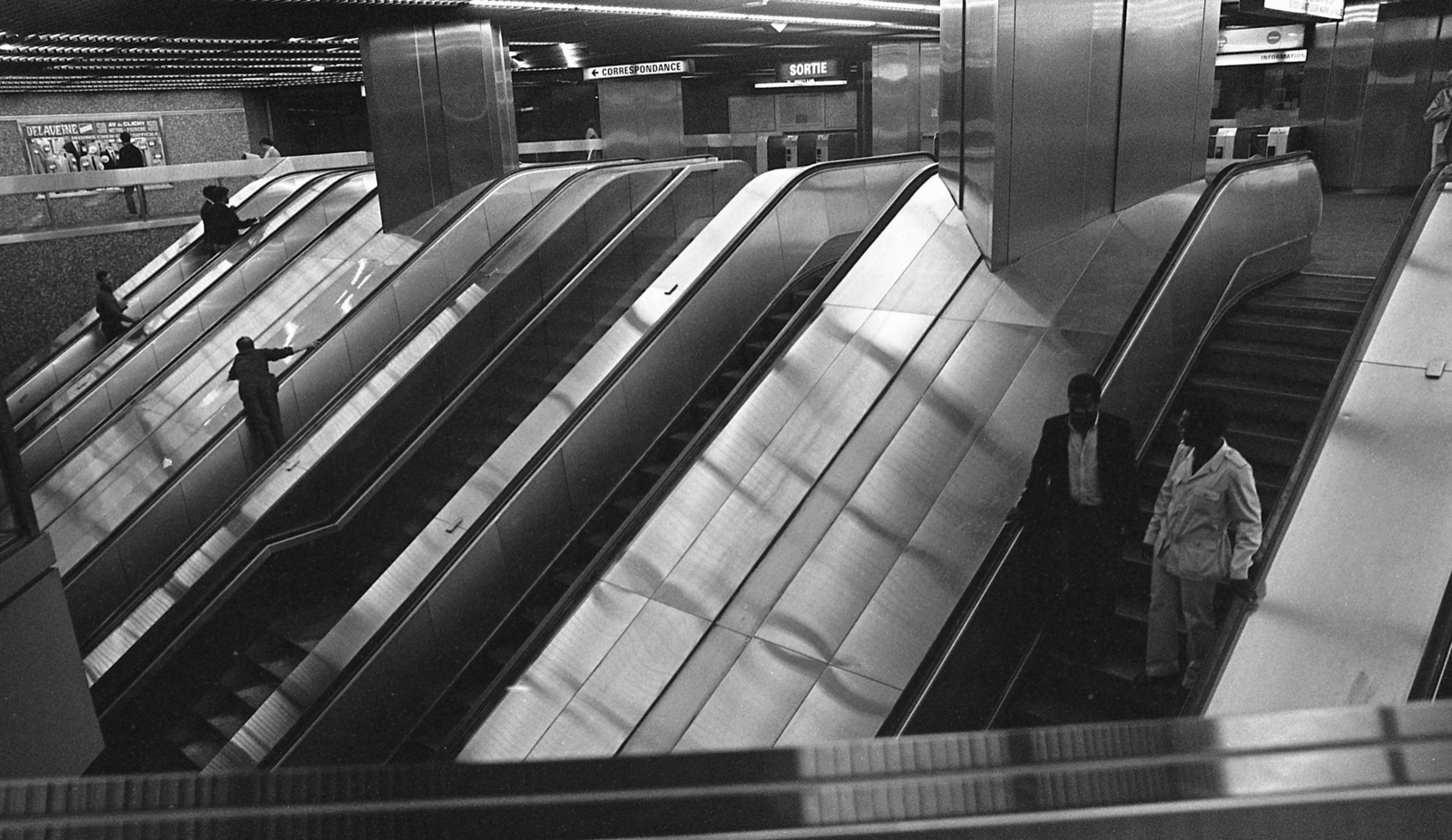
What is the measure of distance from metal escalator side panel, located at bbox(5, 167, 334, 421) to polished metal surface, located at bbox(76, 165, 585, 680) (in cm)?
355

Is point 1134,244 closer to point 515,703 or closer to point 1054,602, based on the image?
point 1054,602

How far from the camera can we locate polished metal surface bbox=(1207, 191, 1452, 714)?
3.64m

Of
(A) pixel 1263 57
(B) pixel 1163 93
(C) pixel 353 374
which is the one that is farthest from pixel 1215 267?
(A) pixel 1263 57

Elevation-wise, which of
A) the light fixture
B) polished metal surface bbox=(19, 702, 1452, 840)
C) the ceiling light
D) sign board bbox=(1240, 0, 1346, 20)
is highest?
the ceiling light

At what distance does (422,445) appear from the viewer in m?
8.48

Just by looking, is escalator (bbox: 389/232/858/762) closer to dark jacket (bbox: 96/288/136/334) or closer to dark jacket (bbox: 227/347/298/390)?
dark jacket (bbox: 227/347/298/390)

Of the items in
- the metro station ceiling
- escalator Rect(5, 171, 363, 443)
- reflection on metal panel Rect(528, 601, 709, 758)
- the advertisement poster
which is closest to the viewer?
reflection on metal panel Rect(528, 601, 709, 758)

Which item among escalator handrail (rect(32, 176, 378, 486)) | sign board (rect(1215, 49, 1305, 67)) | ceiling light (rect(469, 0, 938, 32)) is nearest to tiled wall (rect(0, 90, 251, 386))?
escalator handrail (rect(32, 176, 378, 486))

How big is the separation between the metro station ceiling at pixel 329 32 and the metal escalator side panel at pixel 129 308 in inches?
89.3

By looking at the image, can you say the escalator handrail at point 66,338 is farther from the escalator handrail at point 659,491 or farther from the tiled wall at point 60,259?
the escalator handrail at point 659,491

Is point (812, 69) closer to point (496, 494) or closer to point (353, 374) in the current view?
point (353, 374)

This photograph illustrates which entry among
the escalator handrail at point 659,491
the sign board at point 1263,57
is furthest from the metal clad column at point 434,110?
the sign board at point 1263,57

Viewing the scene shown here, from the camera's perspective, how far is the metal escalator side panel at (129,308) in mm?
12727

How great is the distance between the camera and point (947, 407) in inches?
246
